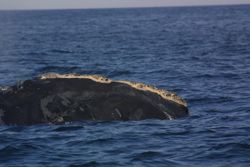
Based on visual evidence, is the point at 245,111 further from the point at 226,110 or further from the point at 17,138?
the point at 17,138

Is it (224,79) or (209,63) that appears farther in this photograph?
(209,63)

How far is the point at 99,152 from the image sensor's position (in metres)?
14.5

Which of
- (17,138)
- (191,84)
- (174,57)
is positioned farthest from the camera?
(174,57)

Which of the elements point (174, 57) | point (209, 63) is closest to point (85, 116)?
point (209, 63)

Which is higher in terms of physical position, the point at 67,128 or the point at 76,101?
the point at 76,101

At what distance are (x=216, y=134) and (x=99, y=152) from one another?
357 cm

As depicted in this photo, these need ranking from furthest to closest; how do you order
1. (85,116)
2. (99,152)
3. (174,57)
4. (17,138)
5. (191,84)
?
(174,57) < (191,84) < (85,116) < (17,138) < (99,152)

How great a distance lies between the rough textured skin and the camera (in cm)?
1656

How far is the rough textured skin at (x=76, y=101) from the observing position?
54.3ft

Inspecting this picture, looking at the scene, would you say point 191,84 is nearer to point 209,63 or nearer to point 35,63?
point 209,63

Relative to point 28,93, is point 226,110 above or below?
below

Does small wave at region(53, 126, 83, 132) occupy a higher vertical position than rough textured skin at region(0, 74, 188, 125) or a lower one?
lower

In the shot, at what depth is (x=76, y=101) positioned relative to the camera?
1656 centimetres

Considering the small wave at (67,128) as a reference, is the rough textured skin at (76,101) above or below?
above
